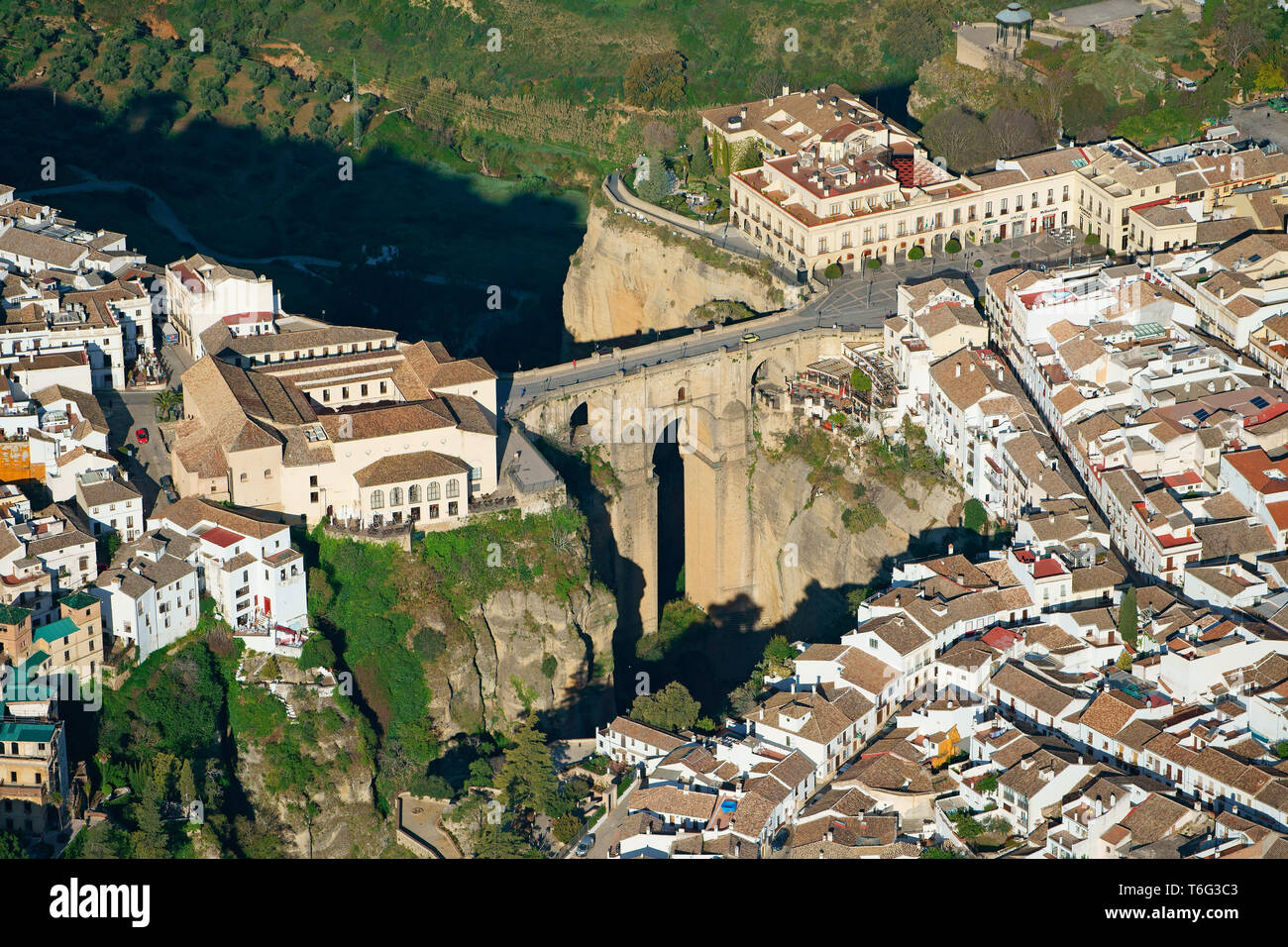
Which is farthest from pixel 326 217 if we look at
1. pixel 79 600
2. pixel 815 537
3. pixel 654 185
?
pixel 79 600

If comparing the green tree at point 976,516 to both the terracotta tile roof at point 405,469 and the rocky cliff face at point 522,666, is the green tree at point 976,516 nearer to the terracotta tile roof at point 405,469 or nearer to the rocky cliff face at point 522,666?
the rocky cliff face at point 522,666

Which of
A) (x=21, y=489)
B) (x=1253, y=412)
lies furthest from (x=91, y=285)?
(x=1253, y=412)

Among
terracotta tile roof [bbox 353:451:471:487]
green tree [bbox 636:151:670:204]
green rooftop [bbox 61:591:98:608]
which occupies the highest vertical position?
green tree [bbox 636:151:670:204]

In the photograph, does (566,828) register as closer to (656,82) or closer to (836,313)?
(836,313)

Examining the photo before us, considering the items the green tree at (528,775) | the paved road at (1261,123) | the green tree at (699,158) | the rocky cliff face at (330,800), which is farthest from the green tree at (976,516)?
the paved road at (1261,123)

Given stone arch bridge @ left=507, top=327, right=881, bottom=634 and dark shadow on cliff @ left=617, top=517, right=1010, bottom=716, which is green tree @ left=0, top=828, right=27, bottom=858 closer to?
dark shadow on cliff @ left=617, top=517, right=1010, bottom=716

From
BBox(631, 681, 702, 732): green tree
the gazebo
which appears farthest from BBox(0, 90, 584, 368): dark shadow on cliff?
BBox(631, 681, 702, 732): green tree
